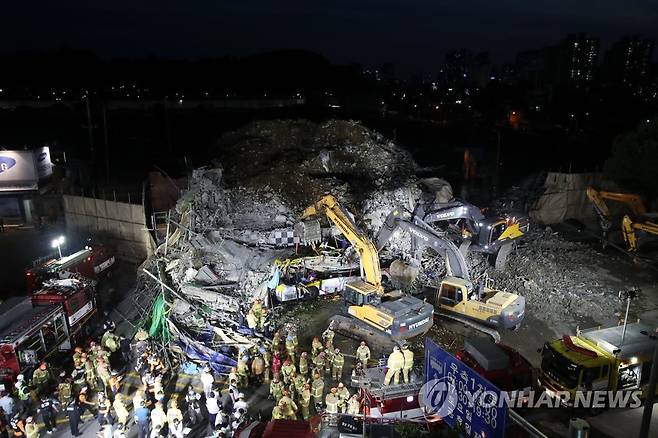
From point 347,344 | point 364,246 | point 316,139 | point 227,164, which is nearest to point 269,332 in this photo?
point 347,344

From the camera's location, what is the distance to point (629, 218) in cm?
2309

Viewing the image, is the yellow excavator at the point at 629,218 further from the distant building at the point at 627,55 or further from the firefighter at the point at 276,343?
the distant building at the point at 627,55

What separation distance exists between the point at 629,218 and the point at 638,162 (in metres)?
6.66

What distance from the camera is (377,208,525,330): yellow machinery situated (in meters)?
15.8

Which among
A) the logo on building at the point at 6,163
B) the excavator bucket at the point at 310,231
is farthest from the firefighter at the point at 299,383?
the logo on building at the point at 6,163

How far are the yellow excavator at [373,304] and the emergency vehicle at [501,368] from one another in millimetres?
2726

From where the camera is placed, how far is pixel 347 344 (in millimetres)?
16047

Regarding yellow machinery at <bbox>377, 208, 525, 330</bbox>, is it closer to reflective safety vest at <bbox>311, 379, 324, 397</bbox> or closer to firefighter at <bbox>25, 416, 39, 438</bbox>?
reflective safety vest at <bbox>311, 379, 324, 397</bbox>

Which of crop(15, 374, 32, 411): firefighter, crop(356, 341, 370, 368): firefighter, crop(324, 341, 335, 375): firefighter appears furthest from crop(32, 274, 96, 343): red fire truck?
crop(356, 341, 370, 368): firefighter

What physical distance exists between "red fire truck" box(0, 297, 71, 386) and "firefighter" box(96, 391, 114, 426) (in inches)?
131

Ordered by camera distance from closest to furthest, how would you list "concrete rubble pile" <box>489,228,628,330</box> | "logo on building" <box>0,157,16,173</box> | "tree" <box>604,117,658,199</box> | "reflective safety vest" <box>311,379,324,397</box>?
"reflective safety vest" <box>311,379,324,397</box> → "concrete rubble pile" <box>489,228,628,330</box> → "tree" <box>604,117,658,199</box> → "logo on building" <box>0,157,16,173</box>

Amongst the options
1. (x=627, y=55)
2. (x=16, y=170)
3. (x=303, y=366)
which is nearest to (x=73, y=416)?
(x=303, y=366)

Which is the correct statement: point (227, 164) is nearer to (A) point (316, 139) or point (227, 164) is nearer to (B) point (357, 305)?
(A) point (316, 139)

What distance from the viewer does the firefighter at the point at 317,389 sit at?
1234cm
